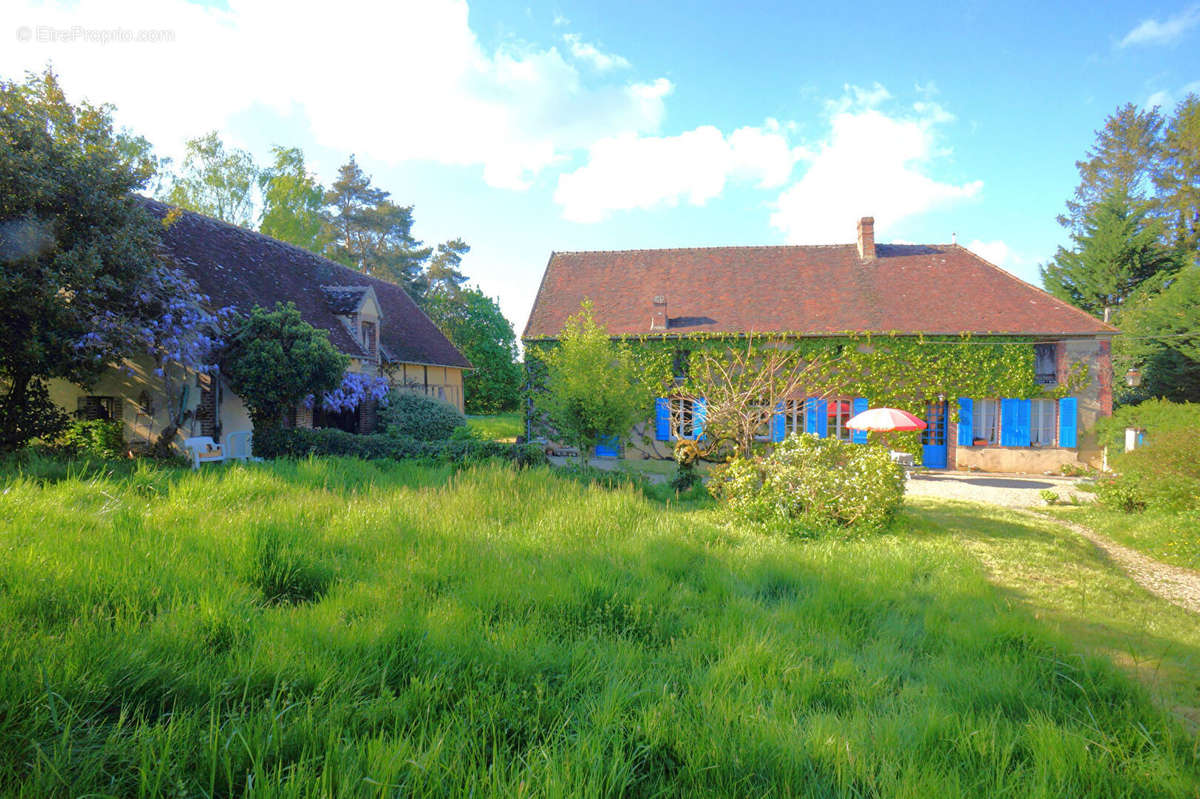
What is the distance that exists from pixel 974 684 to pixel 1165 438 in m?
9.03

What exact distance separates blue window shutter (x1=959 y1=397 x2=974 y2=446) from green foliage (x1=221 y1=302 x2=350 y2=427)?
54.7 ft

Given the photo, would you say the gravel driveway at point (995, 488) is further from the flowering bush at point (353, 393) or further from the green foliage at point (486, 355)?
the green foliage at point (486, 355)

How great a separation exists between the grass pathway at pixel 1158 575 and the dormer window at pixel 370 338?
16.9m

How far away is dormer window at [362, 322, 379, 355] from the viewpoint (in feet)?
55.4

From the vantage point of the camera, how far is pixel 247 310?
1320cm

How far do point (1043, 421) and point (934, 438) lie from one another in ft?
9.65

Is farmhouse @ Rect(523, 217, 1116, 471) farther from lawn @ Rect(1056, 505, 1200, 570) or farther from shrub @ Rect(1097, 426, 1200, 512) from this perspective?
lawn @ Rect(1056, 505, 1200, 570)

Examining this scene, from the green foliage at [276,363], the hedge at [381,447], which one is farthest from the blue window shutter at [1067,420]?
the green foliage at [276,363]

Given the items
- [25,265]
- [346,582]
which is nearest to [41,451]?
[25,265]

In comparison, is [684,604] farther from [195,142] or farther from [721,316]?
[195,142]

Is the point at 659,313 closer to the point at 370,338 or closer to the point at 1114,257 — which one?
the point at 370,338

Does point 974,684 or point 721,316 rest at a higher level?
point 721,316

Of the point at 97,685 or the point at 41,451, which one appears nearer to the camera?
the point at 97,685

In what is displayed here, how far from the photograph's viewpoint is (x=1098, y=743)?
238 centimetres
